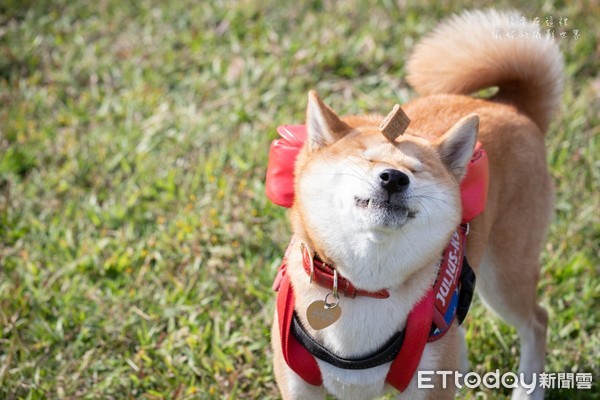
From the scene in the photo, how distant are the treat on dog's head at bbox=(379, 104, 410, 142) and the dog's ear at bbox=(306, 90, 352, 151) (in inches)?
7.5

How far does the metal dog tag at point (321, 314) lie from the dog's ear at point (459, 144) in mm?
710

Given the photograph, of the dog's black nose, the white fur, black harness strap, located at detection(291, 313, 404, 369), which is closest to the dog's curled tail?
the white fur

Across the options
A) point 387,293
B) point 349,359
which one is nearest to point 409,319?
point 387,293

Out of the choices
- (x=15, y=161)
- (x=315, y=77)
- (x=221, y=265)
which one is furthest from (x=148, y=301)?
(x=315, y=77)

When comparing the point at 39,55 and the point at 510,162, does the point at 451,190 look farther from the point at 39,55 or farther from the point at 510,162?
the point at 39,55

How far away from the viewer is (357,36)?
6.10 m

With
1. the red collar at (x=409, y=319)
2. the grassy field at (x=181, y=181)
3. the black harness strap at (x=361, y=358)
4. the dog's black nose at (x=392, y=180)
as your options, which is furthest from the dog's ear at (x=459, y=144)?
the grassy field at (x=181, y=181)

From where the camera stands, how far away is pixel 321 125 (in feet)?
9.15

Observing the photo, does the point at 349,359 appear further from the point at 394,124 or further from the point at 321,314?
the point at 394,124

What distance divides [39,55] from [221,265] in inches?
113

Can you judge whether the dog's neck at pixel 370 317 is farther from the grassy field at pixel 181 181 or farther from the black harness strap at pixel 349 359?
the grassy field at pixel 181 181

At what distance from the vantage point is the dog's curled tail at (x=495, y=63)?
12.1ft

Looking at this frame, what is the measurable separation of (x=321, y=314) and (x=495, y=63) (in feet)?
5.58

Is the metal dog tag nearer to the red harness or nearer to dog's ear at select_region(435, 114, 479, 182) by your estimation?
the red harness
